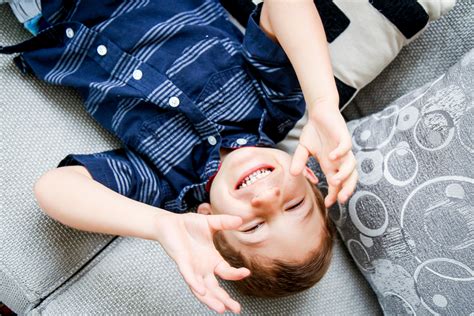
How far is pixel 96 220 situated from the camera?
0.80m

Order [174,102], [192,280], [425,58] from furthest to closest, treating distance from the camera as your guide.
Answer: [425,58], [174,102], [192,280]

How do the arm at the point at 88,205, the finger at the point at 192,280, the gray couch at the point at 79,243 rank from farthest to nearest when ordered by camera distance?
the gray couch at the point at 79,243 → the arm at the point at 88,205 → the finger at the point at 192,280

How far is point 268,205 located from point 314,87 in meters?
0.20

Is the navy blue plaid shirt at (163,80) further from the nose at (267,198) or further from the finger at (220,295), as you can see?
the finger at (220,295)

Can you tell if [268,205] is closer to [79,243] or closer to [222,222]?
[222,222]

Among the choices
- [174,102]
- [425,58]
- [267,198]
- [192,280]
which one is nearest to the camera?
[192,280]

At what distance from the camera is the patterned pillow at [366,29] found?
935 millimetres

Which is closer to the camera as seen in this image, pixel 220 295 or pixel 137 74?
pixel 220 295

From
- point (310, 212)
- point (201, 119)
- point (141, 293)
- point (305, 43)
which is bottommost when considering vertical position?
point (141, 293)

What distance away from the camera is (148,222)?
0.76 m

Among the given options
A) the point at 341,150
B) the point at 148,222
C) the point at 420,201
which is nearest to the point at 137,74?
the point at 148,222

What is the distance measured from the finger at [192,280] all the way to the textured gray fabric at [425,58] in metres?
0.57

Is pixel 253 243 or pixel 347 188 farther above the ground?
pixel 347 188

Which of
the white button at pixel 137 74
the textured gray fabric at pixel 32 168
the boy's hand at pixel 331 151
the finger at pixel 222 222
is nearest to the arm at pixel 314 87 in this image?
the boy's hand at pixel 331 151
